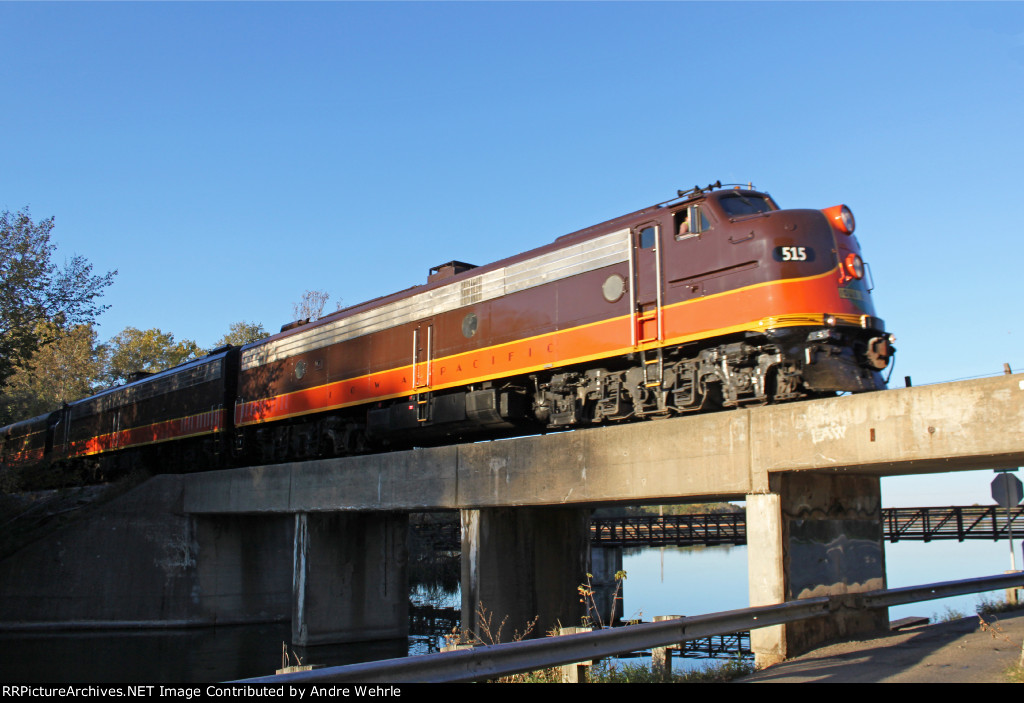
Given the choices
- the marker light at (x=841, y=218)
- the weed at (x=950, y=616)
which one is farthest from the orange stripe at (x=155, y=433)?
the weed at (x=950, y=616)

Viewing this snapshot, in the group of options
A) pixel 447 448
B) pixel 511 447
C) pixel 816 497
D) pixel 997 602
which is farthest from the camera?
pixel 447 448

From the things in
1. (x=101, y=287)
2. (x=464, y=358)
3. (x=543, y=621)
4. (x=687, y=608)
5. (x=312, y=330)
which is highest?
(x=101, y=287)

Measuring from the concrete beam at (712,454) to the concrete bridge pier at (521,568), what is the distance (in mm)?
953

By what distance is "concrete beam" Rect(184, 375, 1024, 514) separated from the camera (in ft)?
31.2

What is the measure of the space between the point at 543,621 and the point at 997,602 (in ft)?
26.6

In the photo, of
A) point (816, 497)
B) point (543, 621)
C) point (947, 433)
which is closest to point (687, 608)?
point (543, 621)

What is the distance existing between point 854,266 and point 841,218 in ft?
2.87

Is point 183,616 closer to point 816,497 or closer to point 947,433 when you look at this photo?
point 816,497

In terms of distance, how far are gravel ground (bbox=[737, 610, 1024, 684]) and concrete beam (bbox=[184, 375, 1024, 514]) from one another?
2.12 metres

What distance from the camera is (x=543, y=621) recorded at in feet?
53.3

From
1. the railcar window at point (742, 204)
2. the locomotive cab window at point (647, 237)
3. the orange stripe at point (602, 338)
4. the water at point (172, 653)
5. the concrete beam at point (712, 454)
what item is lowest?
the water at point (172, 653)

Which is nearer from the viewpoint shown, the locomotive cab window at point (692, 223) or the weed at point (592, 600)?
the weed at point (592, 600)

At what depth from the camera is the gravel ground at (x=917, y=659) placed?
7551 mm

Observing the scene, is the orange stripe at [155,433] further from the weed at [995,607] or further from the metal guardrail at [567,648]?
the weed at [995,607]
